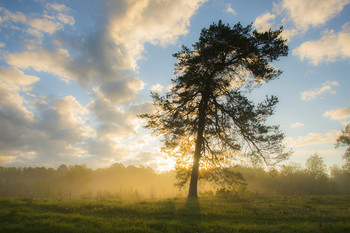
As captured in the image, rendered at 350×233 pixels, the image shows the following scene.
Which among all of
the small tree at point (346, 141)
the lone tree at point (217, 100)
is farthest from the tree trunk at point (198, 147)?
the small tree at point (346, 141)

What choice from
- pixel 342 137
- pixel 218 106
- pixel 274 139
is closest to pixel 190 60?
pixel 218 106

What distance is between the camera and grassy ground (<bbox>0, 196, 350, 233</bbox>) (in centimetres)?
803

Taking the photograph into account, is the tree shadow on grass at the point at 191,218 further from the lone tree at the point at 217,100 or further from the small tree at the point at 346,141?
the small tree at the point at 346,141

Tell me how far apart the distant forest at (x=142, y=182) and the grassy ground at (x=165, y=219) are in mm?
6833

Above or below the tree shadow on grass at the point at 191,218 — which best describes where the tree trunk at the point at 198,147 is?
above

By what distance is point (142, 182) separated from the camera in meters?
110

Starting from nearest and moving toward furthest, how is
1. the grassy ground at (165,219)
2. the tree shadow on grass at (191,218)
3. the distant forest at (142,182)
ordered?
the grassy ground at (165,219) → the tree shadow on grass at (191,218) → the distant forest at (142,182)

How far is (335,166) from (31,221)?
133 m

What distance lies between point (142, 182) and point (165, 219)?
106645 mm

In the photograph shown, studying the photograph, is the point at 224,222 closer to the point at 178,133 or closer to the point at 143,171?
the point at 178,133

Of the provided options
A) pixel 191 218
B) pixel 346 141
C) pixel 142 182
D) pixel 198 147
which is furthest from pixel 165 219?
pixel 142 182

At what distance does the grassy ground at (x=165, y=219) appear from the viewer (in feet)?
26.3

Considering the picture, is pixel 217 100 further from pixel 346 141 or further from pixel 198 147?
pixel 346 141

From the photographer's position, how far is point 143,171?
11250 cm
